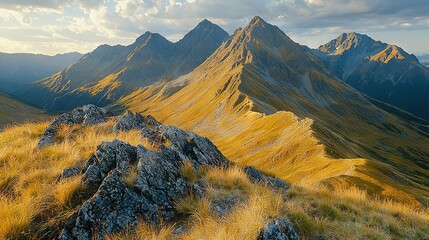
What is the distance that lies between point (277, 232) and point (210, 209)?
8.54 feet

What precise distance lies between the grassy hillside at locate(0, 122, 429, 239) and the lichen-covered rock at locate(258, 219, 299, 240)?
0.20 meters

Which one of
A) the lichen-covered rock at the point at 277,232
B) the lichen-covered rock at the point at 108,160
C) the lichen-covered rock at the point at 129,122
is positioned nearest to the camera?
the lichen-covered rock at the point at 277,232

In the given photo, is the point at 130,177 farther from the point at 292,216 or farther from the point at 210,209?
the point at 292,216

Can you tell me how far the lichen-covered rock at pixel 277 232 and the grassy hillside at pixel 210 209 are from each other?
0.20 metres

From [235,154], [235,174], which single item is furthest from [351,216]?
[235,154]

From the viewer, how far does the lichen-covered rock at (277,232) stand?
7879 millimetres

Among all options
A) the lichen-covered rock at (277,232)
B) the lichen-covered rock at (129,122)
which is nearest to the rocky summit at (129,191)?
the lichen-covered rock at (277,232)

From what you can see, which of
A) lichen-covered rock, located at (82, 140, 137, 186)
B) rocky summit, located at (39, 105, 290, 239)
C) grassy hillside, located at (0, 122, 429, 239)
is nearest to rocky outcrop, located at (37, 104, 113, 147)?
grassy hillside, located at (0, 122, 429, 239)

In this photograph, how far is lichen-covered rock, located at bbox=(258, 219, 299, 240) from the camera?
25.8 ft

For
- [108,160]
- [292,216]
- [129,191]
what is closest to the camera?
[292,216]

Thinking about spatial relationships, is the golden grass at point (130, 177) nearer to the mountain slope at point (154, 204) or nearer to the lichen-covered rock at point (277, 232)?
the mountain slope at point (154, 204)

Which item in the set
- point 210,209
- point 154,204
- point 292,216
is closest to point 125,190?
point 154,204

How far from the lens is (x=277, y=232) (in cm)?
805

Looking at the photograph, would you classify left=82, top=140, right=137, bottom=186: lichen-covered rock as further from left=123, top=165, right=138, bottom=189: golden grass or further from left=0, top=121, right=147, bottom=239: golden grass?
left=0, top=121, right=147, bottom=239: golden grass
